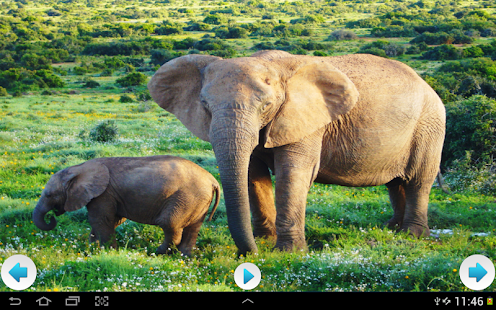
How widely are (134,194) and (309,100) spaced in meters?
2.31

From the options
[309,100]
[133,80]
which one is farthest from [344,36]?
[309,100]

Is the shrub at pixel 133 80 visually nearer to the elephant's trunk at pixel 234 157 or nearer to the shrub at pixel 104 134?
the shrub at pixel 104 134

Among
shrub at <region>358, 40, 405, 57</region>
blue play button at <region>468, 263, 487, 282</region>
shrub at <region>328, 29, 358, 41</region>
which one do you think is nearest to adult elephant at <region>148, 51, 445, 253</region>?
blue play button at <region>468, 263, 487, 282</region>

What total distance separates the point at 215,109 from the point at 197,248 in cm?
218

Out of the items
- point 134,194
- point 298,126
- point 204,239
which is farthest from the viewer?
point 204,239

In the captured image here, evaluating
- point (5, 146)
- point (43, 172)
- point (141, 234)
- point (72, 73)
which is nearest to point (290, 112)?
point (141, 234)

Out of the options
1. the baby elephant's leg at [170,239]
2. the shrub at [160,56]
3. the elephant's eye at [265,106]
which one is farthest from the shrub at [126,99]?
the elephant's eye at [265,106]

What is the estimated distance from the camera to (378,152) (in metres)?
6.49

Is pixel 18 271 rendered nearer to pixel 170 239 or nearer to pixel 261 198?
pixel 170 239

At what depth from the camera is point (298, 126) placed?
559cm

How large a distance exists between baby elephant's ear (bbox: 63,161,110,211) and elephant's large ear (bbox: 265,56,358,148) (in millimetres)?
2078

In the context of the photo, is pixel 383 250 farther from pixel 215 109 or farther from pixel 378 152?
pixel 215 109

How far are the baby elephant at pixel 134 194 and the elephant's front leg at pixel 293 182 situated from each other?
3.30 feet
